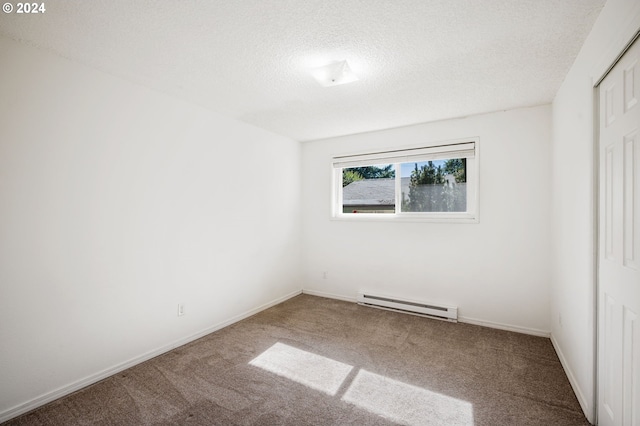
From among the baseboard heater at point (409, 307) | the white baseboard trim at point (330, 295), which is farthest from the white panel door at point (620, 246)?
the white baseboard trim at point (330, 295)

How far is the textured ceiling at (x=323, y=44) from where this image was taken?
5.18 ft

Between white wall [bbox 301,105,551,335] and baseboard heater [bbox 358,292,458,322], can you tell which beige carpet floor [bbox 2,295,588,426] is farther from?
white wall [bbox 301,105,551,335]

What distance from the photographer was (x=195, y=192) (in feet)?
9.67

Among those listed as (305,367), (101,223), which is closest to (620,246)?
(305,367)

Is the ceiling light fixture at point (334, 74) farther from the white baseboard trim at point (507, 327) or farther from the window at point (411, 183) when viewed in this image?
the white baseboard trim at point (507, 327)

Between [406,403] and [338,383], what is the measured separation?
0.50m

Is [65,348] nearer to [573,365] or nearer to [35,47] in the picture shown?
[35,47]

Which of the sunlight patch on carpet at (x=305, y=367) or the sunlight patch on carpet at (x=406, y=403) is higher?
the sunlight patch on carpet at (x=305, y=367)

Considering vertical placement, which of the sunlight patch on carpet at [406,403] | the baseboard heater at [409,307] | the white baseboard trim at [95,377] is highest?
the baseboard heater at [409,307]

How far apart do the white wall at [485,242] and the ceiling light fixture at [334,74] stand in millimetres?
1731

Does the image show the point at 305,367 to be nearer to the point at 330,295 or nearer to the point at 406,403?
the point at 406,403

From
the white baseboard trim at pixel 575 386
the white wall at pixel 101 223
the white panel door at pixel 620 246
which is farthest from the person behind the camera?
the white wall at pixel 101 223

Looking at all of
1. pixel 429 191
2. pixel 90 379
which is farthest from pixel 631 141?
pixel 90 379

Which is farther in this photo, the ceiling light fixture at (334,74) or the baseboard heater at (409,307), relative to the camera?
the baseboard heater at (409,307)
